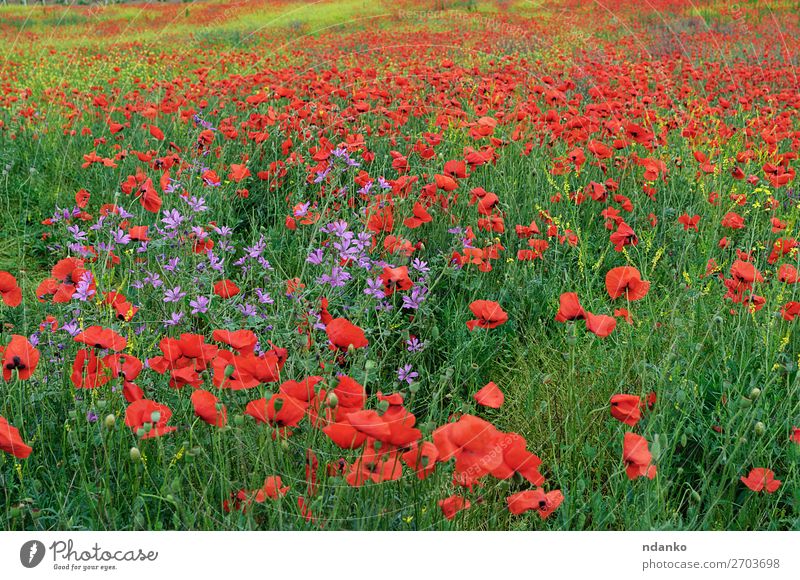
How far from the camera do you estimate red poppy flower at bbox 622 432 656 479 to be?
4.27ft

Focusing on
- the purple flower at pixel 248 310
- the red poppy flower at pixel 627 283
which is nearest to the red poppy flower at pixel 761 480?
the red poppy flower at pixel 627 283

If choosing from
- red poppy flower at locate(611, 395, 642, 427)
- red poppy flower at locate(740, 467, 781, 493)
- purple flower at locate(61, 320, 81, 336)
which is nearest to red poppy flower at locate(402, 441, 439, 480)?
red poppy flower at locate(611, 395, 642, 427)

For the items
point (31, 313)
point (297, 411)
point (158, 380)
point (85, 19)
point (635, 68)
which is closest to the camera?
point (297, 411)

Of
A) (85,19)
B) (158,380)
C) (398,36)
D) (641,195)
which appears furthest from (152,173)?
(85,19)

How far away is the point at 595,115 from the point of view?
3.48 m

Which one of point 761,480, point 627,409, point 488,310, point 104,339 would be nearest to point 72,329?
point 104,339
